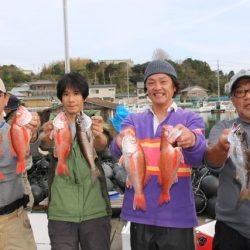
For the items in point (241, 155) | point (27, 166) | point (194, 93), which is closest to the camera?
point (241, 155)

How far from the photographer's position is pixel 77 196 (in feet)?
11.7

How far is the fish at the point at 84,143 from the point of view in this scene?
3.40 m

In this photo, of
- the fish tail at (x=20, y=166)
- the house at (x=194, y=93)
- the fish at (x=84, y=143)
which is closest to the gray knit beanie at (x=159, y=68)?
the fish at (x=84, y=143)

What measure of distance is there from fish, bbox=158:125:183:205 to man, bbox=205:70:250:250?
0.33 m

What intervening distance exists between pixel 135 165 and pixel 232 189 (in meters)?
0.90

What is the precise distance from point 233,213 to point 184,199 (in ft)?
1.43

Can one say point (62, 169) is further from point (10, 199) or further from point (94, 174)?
point (10, 199)

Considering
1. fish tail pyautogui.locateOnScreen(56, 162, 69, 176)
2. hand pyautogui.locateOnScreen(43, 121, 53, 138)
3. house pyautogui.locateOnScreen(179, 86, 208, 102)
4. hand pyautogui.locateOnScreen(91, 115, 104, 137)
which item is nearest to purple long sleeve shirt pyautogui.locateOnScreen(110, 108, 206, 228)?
hand pyautogui.locateOnScreen(91, 115, 104, 137)

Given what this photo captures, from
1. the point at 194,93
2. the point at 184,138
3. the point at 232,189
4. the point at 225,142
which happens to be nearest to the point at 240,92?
the point at 225,142

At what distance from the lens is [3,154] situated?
3496mm

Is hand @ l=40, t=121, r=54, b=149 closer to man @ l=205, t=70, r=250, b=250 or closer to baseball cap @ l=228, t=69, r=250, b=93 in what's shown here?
man @ l=205, t=70, r=250, b=250

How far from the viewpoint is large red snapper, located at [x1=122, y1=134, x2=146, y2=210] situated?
10.1ft

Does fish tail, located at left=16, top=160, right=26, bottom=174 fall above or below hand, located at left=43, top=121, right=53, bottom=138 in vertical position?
below

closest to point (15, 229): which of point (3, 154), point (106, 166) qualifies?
point (3, 154)
